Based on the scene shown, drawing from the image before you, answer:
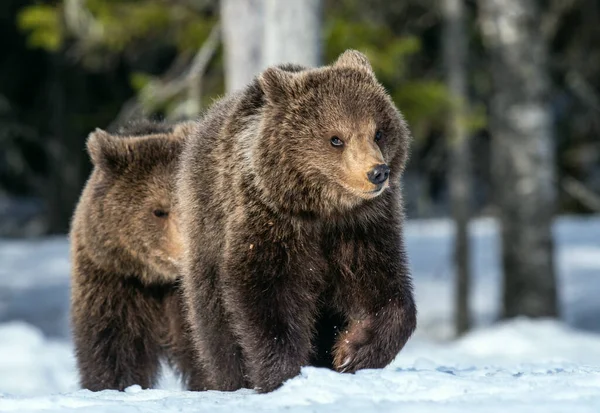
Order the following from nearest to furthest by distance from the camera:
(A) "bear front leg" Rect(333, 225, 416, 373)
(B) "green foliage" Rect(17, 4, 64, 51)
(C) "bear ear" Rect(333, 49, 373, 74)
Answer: (A) "bear front leg" Rect(333, 225, 416, 373)
(C) "bear ear" Rect(333, 49, 373, 74)
(B) "green foliage" Rect(17, 4, 64, 51)

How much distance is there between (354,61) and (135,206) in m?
1.78

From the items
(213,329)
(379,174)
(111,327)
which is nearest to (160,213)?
(111,327)

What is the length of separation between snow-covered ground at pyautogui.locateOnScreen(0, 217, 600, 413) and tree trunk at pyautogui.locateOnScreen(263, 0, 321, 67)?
2.72 m

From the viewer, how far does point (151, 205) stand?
598cm

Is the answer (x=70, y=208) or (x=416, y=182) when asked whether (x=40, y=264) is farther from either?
(x=416, y=182)

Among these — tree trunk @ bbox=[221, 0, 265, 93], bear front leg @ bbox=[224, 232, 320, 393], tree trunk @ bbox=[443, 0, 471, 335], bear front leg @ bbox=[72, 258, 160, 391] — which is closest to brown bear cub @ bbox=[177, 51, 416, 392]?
bear front leg @ bbox=[224, 232, 320, 393]

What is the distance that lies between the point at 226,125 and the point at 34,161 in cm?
2081

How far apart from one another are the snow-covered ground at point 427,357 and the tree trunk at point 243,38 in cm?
316

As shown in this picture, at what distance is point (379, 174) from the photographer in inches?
171

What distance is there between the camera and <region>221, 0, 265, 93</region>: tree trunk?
10.8 m

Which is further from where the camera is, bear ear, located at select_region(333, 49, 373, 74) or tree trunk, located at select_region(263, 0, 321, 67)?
tree trunk, located at select_region(263, 0, 321, 67)

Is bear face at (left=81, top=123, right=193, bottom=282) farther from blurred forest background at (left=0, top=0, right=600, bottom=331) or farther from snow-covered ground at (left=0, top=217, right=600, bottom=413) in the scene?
blurred forest background at (left=0, top=0, right=600, bottom=331)

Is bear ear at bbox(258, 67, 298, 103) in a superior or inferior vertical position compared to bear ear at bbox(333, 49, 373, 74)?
inferior

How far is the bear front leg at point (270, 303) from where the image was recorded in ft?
14.6
